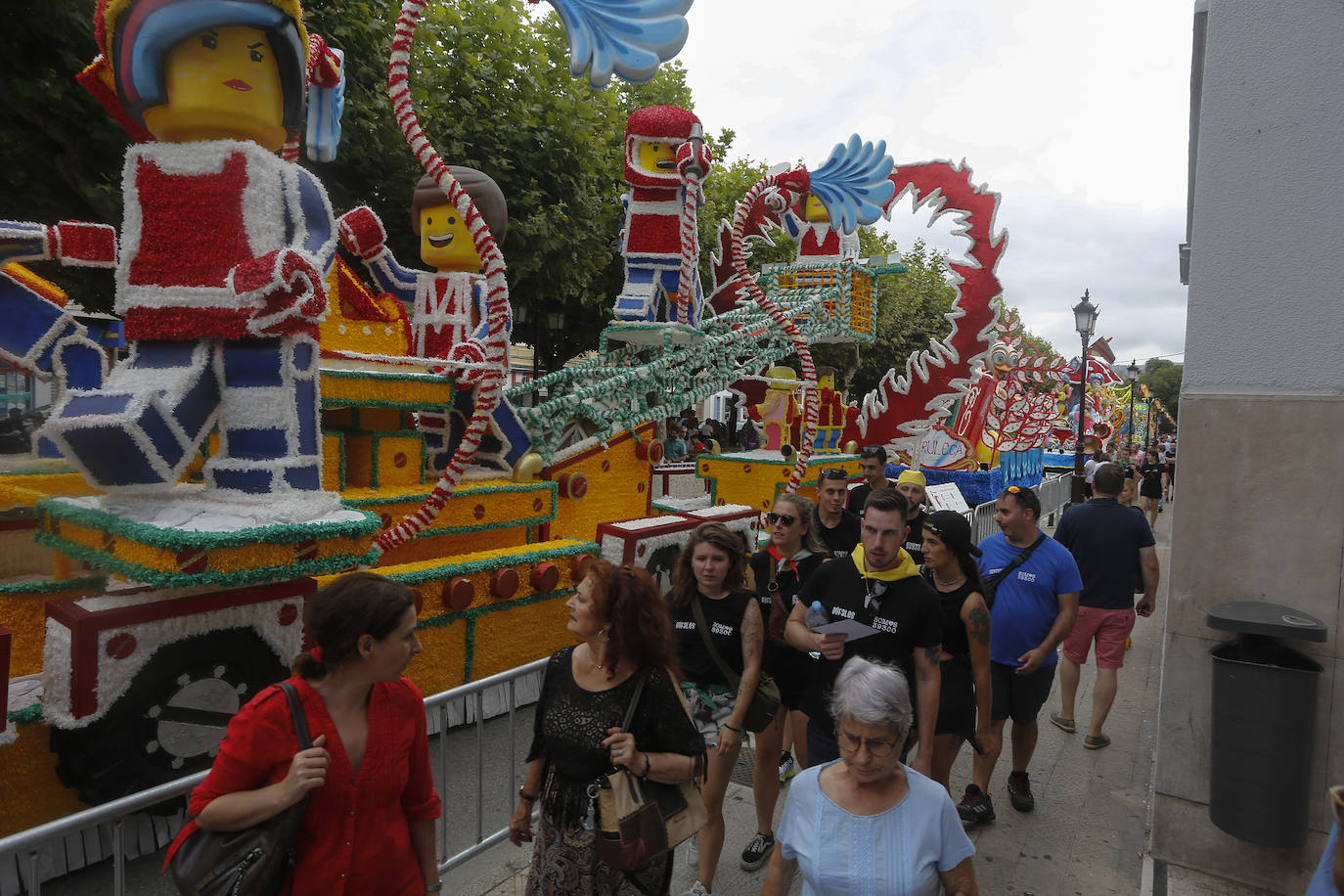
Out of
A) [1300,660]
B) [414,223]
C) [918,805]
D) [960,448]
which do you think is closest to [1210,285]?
[1300,660]

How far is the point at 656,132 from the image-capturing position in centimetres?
795

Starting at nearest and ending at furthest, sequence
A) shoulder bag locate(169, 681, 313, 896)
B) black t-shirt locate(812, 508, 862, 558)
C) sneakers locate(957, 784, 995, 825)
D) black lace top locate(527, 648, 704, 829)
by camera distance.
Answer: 1. shoulder bag locate(169, 681, 313, 896)
2. black lace top locate(527, 648, 704, 829)
3. sneakers locate(957, 784, 995, 825)
4. black t-shirt locate(812, 508, 862, 558)

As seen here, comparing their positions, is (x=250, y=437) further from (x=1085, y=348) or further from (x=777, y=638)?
(x=1085, y=348)

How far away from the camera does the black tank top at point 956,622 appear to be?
3.69 metres

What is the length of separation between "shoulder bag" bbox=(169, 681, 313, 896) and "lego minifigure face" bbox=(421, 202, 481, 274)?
545 cm

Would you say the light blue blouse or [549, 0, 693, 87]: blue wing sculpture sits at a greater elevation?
[549, 0, 693, 87]: blue wing sculpture

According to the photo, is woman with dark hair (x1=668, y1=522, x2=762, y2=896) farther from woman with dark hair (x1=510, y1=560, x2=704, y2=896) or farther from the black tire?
the black tire

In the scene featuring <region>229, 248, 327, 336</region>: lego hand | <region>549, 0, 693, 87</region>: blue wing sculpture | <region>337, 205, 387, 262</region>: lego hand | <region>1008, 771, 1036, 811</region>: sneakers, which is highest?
<region>549, 0, 693, 87</region>: blue wing sculpture

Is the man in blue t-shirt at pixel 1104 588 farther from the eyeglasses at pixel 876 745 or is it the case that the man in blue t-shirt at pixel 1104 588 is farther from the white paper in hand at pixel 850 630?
the eyeglasses at pixel 876 745

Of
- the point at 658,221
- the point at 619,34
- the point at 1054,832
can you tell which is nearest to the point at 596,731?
the point at 1054,832

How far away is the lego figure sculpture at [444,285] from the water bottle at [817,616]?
341 cm

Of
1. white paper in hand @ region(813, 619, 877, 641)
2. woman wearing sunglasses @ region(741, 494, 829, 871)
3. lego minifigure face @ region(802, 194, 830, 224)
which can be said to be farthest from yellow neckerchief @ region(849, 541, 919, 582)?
lego minifigure face @ region(802, 194, 830, 224)

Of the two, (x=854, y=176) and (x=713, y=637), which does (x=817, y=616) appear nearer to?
(x=713, y=637)

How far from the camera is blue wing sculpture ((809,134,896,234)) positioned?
10.8m
